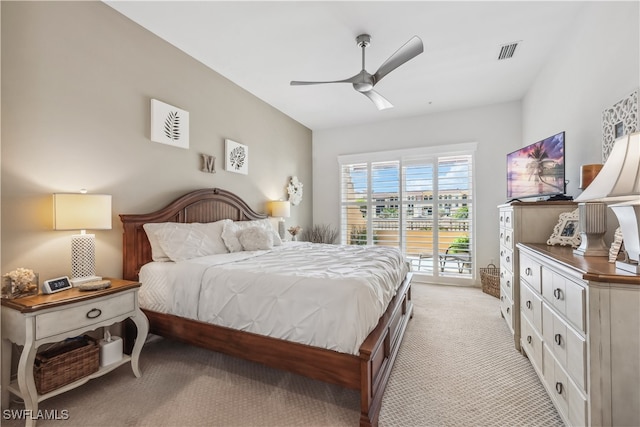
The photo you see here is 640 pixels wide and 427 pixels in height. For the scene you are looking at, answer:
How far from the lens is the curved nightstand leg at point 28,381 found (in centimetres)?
A: 156

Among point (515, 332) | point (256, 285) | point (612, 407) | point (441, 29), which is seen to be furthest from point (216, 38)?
point (515, 332)

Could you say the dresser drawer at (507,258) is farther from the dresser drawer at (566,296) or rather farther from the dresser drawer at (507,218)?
the dresser drawer at (566,296)

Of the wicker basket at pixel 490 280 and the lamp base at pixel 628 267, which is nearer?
the lamp base at pixel 628 267

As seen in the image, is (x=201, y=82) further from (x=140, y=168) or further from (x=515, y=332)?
(x=515, y=332)

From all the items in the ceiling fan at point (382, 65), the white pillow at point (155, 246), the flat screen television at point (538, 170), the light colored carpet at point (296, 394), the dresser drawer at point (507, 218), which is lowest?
the light colored carpet at point (296, 394)

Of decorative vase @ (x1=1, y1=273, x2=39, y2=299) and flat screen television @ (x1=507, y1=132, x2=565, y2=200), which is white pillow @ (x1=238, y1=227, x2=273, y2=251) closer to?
decorative vase @ (x1=1, y1=273, x2=39, y2=299)

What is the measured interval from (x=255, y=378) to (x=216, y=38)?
126 inches

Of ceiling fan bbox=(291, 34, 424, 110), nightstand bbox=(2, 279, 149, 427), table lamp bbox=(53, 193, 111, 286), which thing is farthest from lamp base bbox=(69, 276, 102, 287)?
ceiling fan bbox=(291, 34, 424, 110)

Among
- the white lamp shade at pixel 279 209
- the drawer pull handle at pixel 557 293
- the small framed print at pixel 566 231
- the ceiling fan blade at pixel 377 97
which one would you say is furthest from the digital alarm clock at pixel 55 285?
the small framed print at pixel 566 231

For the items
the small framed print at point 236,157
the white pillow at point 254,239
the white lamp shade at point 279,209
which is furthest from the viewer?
the white lamp shade at point 279,209

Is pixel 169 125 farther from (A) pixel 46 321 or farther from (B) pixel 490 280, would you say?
(B) pixel 490 280

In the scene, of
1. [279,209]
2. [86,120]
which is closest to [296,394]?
[86,120]

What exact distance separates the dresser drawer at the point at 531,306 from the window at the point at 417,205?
254 centimetres

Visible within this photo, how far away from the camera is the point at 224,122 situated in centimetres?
373
